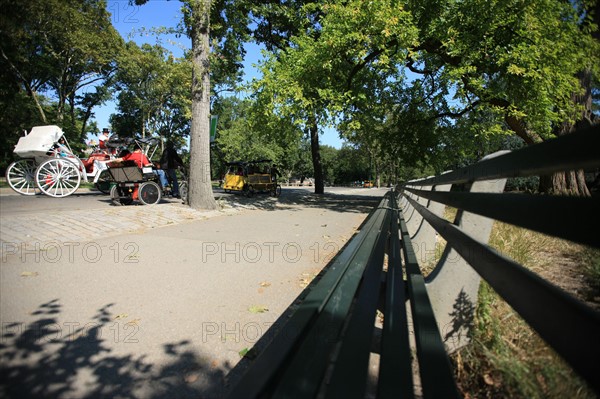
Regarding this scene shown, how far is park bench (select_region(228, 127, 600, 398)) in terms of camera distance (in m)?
0.66

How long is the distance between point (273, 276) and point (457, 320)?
2326mm

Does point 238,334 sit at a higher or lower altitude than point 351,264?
lower

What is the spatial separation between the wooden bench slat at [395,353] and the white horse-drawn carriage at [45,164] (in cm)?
1028

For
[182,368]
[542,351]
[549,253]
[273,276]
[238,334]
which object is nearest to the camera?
[542,351]

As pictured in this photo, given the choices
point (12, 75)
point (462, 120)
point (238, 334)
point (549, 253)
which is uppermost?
point (12, 75)

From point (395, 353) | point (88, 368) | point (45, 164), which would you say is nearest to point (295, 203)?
point (45, 164)

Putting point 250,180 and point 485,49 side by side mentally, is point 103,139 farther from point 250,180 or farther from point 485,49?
point 485,49

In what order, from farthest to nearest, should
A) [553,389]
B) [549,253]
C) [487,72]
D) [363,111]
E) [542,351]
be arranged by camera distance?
[363,111] < [487,72] < [549,253] < [542,351] < [553,389]

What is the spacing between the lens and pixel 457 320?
1697 mm

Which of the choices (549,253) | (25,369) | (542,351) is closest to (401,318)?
(542,351)

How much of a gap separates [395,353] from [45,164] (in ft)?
36.4

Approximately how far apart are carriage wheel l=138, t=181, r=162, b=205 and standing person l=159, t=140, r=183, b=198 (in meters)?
1.70

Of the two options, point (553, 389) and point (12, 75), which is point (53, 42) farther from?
point (553, 389)

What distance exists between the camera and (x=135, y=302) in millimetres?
2803
